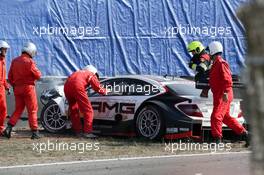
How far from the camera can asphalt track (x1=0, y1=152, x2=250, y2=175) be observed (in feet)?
26.5

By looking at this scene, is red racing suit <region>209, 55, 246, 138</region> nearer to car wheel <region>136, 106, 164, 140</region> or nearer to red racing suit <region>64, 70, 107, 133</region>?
car wheel <region>136, 106, 164, 140</region>

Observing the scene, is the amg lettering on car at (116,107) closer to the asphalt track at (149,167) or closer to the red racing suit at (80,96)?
the red racing suit at (80,96)

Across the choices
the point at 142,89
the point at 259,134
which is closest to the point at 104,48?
the point at 142,89

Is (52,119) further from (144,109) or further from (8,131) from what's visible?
(144,109)

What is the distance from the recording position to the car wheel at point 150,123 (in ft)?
36.4

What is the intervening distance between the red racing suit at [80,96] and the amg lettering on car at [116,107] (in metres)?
0.27

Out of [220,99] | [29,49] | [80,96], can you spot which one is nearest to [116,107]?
[80,96]

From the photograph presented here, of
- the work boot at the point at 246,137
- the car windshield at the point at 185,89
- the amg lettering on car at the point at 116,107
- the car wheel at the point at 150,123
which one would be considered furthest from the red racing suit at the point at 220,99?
the amg lettering on car at the point at 116,107

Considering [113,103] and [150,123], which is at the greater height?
[113,103]

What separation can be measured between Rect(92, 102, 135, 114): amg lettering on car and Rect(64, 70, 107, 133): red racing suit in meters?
0.27

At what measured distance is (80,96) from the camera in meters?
11.9

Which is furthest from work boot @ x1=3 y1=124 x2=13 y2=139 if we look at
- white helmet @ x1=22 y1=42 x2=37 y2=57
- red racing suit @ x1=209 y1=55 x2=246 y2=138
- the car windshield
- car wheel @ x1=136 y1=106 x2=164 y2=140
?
red racing suit @ x1=209 y1=55 x2=246 y2=138

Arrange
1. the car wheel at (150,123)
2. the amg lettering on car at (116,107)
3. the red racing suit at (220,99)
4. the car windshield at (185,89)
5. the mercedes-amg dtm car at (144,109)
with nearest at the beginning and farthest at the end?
1. the red racing suit at (220,99)
2. the mercedes-amg dtm car at (144,109)
3. the car wheel at (150,123)
4. the car windshield at (185,89)
5. the amg lettering on car at (116,107)

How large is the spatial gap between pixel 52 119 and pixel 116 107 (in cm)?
152
